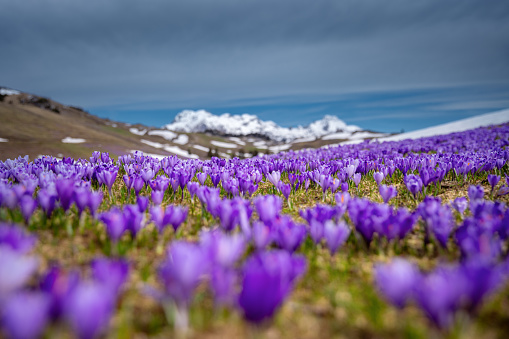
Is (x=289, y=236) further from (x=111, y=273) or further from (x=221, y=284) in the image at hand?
(x=111, y=273)

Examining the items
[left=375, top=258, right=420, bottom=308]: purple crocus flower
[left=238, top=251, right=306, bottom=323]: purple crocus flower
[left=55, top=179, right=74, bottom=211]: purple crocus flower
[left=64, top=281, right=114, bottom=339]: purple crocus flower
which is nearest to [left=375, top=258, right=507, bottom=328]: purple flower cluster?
[left=375, top=258, right=420, bottom=308]: purple crocus flower

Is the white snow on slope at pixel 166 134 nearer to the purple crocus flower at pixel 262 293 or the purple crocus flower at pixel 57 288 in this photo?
the purple crocus flower at pixel 57 288

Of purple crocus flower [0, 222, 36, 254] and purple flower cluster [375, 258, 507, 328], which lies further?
purple crocus flower [0, 222, 36, 254]

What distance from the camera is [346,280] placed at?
7.02 ft

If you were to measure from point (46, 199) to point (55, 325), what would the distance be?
6.07ft

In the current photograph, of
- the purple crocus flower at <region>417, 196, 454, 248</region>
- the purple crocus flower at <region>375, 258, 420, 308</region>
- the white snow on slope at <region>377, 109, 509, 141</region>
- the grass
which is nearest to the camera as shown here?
the purple crocus flower at <region>375, 258, 420, 308</region>

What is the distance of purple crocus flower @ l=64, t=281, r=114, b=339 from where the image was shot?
3.83 feet

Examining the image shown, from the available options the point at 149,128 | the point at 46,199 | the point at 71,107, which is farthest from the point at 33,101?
the point at 46,199

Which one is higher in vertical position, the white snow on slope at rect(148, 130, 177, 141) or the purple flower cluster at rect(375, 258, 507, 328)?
the white snow on slope at rect(148, 130, 177, 141)

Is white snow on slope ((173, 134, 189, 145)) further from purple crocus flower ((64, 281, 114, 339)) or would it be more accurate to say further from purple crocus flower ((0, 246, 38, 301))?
purple crocus flower ((64, 281, 114, 339))

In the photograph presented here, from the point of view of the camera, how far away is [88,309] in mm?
1177

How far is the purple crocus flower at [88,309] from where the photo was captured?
3.83 feet

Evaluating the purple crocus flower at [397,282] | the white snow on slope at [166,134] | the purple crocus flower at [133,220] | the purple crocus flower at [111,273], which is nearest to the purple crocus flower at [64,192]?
the purple crocus flower at [133,220]

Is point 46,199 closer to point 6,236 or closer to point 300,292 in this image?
point 6,236
